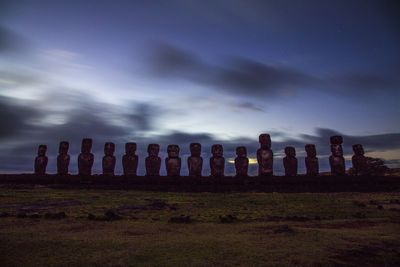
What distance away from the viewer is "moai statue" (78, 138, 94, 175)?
2725cm

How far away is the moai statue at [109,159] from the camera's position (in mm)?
27406

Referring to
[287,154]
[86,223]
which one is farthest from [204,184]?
[86,223]

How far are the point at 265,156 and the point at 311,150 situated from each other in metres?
3.52

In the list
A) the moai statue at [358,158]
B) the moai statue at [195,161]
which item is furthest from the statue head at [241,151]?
the moai statue at [358,158]

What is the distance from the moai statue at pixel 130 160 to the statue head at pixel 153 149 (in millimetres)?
1046

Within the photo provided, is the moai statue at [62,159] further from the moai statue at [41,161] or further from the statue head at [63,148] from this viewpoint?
the moai statue at [41,161]

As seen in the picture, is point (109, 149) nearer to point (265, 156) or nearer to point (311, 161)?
point (265, 156)

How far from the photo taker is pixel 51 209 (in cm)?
1295

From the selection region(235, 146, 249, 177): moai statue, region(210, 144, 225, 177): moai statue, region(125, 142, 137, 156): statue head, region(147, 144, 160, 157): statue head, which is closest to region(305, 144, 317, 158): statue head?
region(235, 146, 249, 177): moai statue

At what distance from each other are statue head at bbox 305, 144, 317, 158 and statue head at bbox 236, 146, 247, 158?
4.56 meters

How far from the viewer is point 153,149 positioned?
2748 cm

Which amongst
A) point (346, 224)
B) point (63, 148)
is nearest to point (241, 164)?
point (63, 148)

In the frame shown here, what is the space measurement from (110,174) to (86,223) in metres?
18.0

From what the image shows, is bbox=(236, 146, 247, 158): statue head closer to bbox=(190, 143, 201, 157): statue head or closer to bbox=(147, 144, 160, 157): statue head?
bbox=(190, 143, 201, 157): statue head
